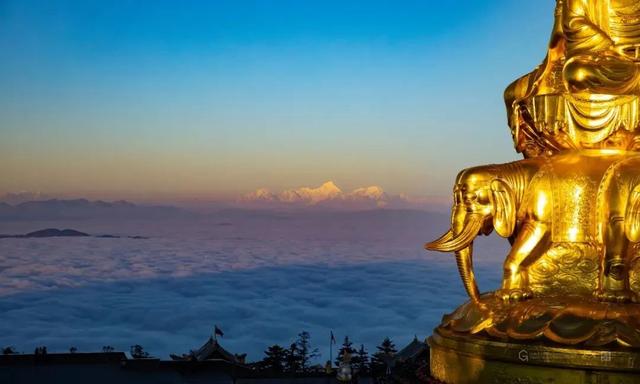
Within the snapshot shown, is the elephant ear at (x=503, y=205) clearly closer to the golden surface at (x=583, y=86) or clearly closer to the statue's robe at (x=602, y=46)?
the golden surface at (x=583, y=86)

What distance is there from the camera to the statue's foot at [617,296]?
578cm

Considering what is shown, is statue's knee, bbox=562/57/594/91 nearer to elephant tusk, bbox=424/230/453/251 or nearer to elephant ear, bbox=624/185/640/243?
elephant ear, bbox=624/185/640/243

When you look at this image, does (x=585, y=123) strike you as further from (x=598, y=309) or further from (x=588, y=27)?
(x=598, y=309)

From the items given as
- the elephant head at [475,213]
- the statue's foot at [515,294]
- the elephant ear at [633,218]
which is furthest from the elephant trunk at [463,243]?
the elephant ear at [633,218]

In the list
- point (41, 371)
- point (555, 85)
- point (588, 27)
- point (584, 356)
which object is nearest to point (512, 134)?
point (555, 85)

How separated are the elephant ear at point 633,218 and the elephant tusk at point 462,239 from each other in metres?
1.13

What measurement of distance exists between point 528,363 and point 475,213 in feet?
4.68

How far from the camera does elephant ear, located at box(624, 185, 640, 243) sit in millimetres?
5922

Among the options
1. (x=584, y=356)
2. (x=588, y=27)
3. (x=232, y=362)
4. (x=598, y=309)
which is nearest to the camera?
(x=584, y=356)

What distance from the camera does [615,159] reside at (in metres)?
6.43

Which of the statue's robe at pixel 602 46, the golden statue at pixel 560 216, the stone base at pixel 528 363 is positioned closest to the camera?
the stone base at pixel 528 363

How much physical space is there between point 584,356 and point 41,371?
16515 millimetres

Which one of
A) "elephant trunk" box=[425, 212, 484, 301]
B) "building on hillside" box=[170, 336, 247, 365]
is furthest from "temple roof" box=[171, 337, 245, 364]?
"elephant trunk" box=[425, 212, 484, 301]

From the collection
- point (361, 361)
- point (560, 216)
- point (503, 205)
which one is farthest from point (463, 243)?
point (361, 361)
